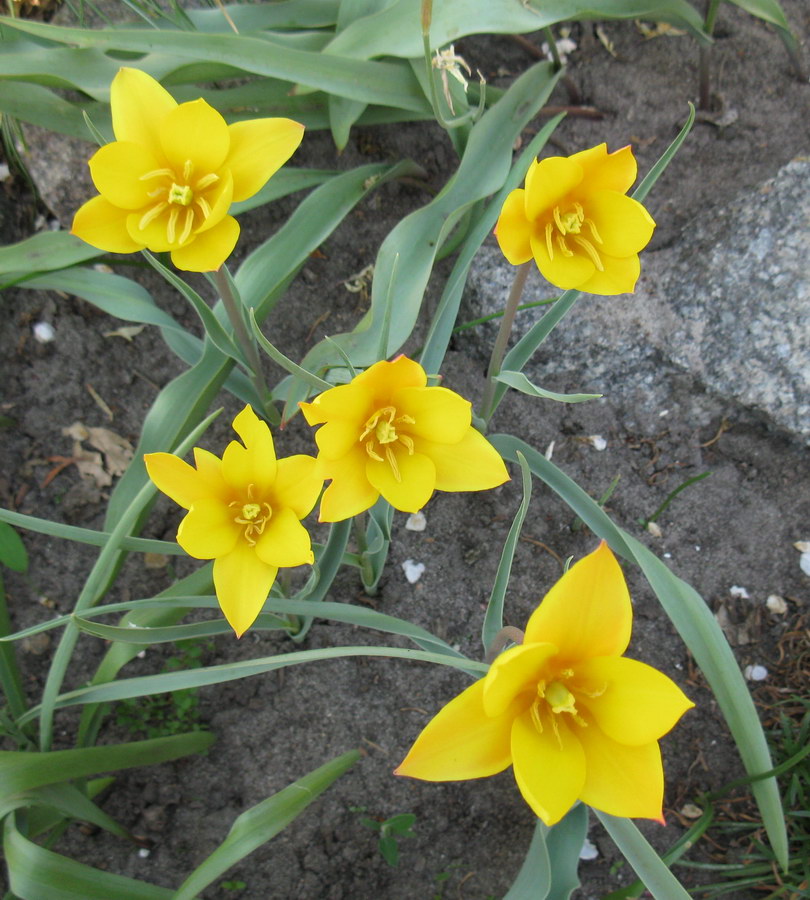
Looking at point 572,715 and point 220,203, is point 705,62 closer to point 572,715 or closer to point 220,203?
point 220,203

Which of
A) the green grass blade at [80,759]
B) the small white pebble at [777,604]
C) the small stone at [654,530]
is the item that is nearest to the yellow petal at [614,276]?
the small stone at [654,530]

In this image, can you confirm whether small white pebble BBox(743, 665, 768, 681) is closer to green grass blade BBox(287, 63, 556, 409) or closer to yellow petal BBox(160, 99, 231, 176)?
green grass blade BBox(287, 63, 556, 409)

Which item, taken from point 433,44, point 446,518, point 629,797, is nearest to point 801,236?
point 433,44

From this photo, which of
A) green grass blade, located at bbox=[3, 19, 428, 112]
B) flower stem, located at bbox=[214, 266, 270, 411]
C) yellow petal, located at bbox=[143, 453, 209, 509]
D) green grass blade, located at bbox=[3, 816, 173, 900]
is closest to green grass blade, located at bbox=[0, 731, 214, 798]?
green grass blade, located at bbox=[3, 816, 173, 900]

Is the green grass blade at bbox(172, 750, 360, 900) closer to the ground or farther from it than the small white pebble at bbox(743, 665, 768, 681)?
farther from it

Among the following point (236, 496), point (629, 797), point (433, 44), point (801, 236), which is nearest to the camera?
point (629, 797)

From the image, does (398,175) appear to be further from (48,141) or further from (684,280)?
(48,141)

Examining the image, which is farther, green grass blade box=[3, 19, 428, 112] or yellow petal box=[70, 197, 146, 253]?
green grass blade box=[3, 19, 428, 112]

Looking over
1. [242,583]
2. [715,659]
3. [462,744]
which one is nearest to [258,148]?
[242,583]
